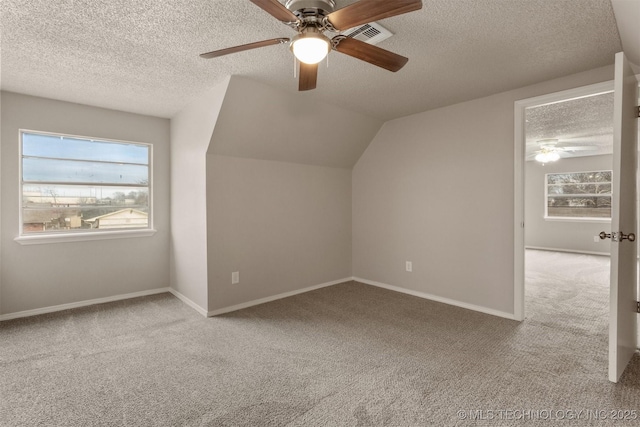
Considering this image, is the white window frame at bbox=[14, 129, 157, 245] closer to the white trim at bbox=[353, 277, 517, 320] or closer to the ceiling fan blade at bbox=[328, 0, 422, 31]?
the white trim at bbox=[353, 277, 517, 320]

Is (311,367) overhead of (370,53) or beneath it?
beneath

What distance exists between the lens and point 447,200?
3707 mm

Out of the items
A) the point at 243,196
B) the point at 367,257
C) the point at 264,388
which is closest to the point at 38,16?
the point at 243,196

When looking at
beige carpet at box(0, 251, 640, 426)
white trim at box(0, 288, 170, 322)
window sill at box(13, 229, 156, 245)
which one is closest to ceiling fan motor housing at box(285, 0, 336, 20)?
beige carpet at box(0, 251, 640, 426)

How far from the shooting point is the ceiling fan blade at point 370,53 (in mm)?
1738

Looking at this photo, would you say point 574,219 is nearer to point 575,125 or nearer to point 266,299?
point 575,125

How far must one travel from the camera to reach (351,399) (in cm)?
188

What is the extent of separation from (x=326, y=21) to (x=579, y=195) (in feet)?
27.8

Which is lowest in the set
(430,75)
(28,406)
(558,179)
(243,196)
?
(28,406)

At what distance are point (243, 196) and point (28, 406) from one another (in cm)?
234

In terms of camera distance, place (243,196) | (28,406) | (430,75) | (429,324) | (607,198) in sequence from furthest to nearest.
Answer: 1. (607,198)
2. (243,196)
3. (429,324)
4. (430,75)
5. (28,406)

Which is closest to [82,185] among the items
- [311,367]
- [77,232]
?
[77,232]

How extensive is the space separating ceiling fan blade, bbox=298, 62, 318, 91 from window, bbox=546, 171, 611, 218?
26.2 feet

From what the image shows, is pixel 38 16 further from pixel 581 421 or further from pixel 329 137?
pixel 581 421
